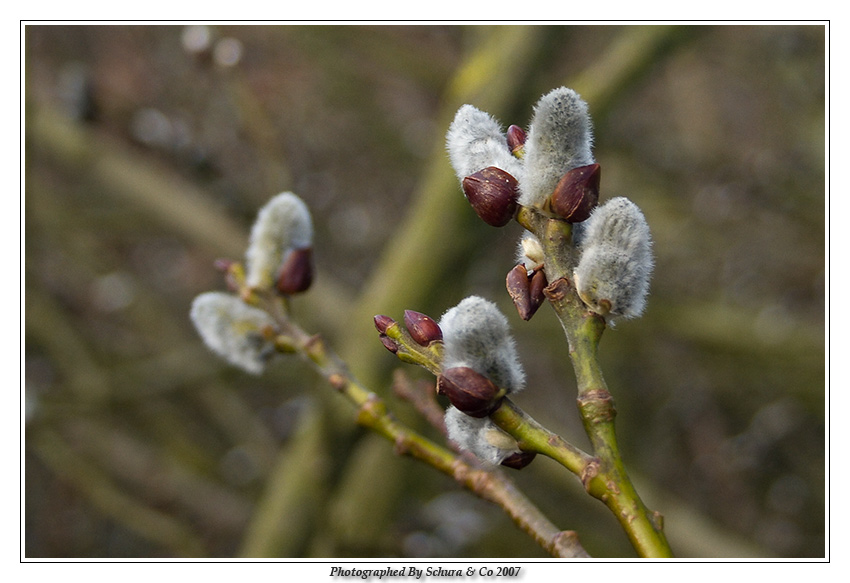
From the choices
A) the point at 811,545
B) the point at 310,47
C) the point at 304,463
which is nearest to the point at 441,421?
the point at 304,463

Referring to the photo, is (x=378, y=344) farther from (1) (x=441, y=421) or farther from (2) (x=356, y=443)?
(1) (x=441, y=421)

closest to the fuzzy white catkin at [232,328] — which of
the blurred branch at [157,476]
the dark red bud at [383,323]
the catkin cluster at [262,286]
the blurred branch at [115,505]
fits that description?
the catkin cluster at [262,286]

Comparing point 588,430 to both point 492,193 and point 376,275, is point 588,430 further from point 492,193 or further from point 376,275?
point 376,275

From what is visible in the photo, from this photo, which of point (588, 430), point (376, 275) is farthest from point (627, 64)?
point (588, 430)

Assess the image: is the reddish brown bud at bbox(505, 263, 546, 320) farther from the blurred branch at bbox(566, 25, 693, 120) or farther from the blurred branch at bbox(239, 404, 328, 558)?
the blurred branch at bbox(566, 25, 693, 120)

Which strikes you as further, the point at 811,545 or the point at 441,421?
the point at 811,545

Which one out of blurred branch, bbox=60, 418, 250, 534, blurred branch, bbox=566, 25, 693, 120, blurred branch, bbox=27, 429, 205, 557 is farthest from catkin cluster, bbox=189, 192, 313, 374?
blurred branch, bbox=60, 418, 250, 534
